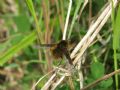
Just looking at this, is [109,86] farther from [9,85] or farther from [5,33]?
[5,33]

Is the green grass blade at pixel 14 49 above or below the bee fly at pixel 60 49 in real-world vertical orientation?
below

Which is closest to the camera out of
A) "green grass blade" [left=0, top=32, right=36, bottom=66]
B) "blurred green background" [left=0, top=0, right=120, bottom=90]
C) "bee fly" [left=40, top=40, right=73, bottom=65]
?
"bee fly" [left=40, top=40, right=73, bottom=65]

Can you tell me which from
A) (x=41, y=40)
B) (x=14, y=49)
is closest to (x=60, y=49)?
(x=41, y=40)

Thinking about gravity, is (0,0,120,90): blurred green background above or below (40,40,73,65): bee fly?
below

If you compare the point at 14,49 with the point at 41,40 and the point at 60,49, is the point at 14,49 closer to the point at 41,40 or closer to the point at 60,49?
the point at 41,40

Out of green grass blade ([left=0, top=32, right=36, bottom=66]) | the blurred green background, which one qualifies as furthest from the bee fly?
green grass blade ([left=0, top=32, right=36, bottom=66])

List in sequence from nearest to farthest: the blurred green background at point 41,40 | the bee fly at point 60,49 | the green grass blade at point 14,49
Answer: the bee fly at point 60,49
the blurred green background at point 41,40
the green grass blade at point 14,49

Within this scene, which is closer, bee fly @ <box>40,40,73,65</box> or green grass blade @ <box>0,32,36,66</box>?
bee fly @ <box>40,40,73,65</box>

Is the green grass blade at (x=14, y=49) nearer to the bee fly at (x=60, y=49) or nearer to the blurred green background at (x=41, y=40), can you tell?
the blurred green background at (x=41, y=40)

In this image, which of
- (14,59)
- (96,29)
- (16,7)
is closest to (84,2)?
(96,29)

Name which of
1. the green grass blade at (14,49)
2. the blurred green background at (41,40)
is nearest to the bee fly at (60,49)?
the blurred green background at (41,40)

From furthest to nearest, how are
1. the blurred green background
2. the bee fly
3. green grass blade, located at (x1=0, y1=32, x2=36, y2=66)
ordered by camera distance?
1. green grass blade, located at (x1=0, y1=32, x2=36, y2=66)
2. the blurred green background
3. the bee fly

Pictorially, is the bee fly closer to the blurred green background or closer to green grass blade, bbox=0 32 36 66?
the blurred green background
